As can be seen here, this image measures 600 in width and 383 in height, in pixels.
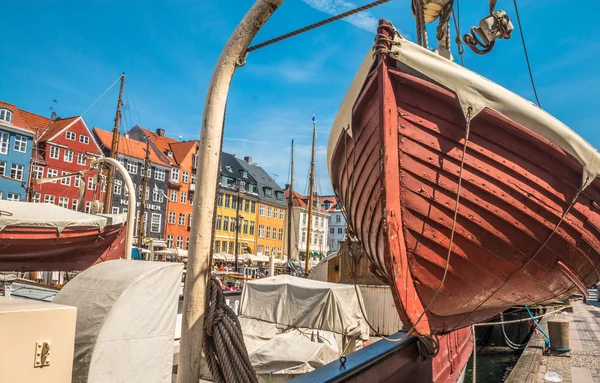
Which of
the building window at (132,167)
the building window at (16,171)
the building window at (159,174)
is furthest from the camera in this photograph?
the building window at (159,174)

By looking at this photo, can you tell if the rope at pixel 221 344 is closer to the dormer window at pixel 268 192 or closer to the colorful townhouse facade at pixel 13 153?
the colorful townhouse facade at pixel 13 153

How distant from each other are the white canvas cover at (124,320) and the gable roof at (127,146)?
41528mm

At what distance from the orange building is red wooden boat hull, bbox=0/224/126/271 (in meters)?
30.8

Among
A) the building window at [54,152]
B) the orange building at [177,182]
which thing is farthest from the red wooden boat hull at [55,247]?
the orange building at [177,182]

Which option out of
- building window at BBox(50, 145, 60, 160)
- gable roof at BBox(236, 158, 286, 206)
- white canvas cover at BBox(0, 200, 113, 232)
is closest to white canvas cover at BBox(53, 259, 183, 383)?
white canvas cover at BBox(0, 200, 113, 232)

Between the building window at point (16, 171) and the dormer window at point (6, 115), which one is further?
the building window at point (16, 171)

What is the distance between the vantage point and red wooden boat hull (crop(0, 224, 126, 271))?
36.5ft

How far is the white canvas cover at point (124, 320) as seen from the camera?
2777 mm

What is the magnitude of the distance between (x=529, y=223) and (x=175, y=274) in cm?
346

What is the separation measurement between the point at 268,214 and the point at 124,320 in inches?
2162

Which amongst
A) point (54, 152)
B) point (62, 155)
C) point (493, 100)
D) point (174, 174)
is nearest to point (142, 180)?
point (174, 174)

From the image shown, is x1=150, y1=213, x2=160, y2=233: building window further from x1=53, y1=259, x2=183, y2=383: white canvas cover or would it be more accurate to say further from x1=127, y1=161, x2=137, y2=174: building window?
x1=53, y1=259, x2=183, y2=383: white canvas cover

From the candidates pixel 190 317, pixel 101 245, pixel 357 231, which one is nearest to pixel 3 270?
pixel 101 245

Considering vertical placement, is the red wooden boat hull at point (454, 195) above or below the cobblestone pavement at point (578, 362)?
above
